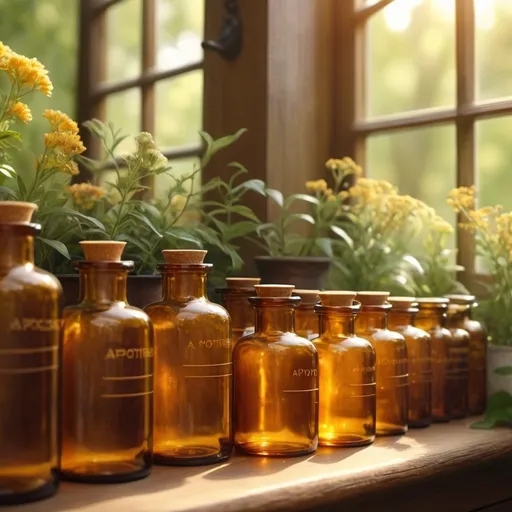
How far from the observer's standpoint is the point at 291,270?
50.4 inches

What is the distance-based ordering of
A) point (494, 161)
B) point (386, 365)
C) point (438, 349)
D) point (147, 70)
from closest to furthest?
point (386, 365) → point (438, 349) → point (494, 161) → point (147, 70)

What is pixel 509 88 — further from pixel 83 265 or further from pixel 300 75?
pixel 83 265

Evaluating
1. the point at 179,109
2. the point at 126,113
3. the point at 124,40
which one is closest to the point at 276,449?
the point at 179,109

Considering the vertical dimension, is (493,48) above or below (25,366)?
above

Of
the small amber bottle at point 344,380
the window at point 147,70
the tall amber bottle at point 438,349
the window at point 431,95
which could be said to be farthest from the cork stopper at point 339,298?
the window at point 147,70

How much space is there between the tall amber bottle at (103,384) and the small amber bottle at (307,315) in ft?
1.04

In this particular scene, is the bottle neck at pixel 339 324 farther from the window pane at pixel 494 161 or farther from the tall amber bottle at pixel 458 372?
the window pane at pixel 494 161

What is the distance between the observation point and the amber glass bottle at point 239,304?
107cm

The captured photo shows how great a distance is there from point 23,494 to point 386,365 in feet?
1.68

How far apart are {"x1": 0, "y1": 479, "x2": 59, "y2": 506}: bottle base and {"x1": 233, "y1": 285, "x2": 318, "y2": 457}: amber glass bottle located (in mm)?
267

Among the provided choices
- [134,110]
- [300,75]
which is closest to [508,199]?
[300,75]

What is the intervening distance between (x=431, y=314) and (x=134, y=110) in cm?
116

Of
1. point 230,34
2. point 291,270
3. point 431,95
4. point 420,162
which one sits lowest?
point 291,270

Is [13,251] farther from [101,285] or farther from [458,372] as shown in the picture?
[458,372]
